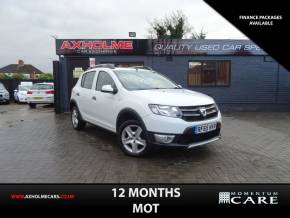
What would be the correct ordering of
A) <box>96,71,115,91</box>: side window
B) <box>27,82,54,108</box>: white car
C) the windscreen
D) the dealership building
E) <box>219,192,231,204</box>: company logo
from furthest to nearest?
1. <box>27,82,54,108</box>: white car
2. the dealership building
3. <box>96,71,115,91</box>: side window
4. the windscreen
5. <box>219,192,231,204</box>: company logo

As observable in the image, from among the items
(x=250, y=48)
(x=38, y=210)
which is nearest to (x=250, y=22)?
(x=38, y=210)

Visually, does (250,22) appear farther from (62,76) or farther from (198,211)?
(62,76)

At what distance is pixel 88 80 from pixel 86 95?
49 cm

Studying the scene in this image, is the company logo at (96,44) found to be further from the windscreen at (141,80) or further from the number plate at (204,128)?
the number plate at (204,128)

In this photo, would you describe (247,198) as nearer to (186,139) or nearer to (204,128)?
(186,139)

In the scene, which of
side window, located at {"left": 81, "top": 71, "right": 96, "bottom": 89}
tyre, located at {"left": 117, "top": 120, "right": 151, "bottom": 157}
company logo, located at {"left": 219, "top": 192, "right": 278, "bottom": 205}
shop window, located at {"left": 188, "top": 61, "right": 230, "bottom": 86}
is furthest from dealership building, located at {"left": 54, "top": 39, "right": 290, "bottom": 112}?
company logo, located at {"left": 219, "top": 192, "right": 278, "bottom": 205}

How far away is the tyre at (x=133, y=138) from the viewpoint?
505 cm

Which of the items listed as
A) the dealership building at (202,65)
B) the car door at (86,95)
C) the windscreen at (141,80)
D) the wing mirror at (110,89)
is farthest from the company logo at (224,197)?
the dealership building at (202,65)

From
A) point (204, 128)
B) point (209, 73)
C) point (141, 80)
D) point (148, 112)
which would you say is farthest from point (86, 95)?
point (209, 73)

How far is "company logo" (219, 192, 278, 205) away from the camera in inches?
124

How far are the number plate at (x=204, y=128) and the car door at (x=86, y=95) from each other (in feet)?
9.63

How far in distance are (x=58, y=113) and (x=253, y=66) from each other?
31.4ft

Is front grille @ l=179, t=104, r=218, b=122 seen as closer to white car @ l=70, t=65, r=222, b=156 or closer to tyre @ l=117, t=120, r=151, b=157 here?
white car @ l=70, t=65, r=222, b=156

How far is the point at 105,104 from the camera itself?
597cm
